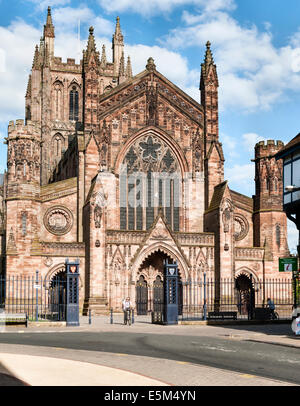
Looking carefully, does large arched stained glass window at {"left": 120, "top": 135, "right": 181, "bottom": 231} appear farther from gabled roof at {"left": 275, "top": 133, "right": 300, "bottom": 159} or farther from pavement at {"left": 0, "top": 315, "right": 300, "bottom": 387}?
pavement at {"left": 0, "top": 315, "right": 300, "bottom": 387}

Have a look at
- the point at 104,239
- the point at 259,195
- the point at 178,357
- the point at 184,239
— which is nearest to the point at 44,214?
the point at 104,239

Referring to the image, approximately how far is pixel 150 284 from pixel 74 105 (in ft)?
103

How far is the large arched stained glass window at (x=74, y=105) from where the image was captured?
65.2m

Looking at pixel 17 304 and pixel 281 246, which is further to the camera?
pixel 281 246

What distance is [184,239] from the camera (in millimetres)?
40406

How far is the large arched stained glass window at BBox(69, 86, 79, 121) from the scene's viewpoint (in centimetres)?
6525

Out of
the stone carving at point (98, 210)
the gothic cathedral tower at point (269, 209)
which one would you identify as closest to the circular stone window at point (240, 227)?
the gothic cathedral tower at point (269, 209)

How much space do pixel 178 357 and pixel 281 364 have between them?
107 inches

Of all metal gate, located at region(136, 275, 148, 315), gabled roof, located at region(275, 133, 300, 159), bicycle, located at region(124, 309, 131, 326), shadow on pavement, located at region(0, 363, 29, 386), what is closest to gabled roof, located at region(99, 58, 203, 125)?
metal gate, located at region(136, 275, 148, 315)

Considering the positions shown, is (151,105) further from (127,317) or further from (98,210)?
(127,317)

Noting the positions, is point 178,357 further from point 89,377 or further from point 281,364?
point 89,377

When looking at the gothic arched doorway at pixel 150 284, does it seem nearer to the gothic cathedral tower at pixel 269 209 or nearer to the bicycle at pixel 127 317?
the gothic cathedral tower at pixel 269 209

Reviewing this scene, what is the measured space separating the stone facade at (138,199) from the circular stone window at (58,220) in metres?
0.07

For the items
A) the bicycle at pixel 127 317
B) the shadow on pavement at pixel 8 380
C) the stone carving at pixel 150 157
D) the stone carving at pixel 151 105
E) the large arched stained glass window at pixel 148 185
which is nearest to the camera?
the shadow on pavement at pixel 8 380
